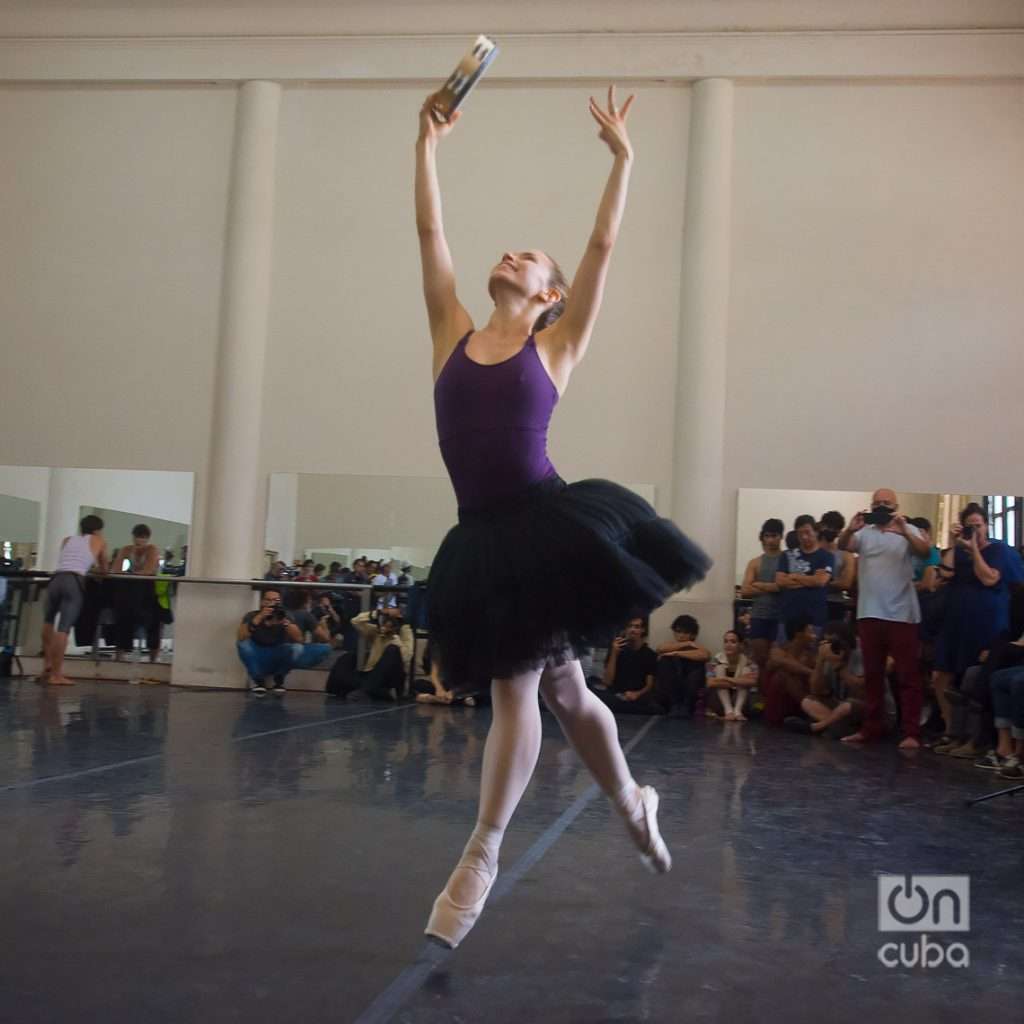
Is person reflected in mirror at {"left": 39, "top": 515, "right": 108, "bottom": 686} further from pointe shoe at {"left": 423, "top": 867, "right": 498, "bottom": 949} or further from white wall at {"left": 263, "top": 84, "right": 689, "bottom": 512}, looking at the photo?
pointe shoe at {"left": 423, "top": 867, "right": 498, "bottom": 949}

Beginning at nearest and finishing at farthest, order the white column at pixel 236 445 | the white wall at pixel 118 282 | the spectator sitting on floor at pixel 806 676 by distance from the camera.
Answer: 1. the spectator sitting on floor at pixel 806 676
2. the white column at pixel 236 445
3. the white wall at pixel 118 282

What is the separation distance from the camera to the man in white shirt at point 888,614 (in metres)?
6.01

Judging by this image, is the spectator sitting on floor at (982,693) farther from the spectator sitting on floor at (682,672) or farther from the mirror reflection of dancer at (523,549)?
the mirror reflection of dancer at (523,549)

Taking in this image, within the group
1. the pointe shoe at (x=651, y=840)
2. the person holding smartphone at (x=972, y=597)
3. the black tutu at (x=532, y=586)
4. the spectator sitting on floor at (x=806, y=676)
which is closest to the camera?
the black tutu at (x=532, y=586)

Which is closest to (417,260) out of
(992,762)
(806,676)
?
(806,676)

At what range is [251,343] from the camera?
29.3 ft

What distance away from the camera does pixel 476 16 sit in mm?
8891

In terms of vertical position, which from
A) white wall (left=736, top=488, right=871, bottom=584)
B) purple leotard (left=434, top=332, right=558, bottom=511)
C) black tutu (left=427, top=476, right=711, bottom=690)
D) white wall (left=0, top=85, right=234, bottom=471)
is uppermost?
white wall (left=0, top=85, right=234, bottom=471)

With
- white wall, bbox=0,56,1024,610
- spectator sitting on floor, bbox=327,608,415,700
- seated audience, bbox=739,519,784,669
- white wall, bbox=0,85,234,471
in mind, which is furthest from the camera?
white wall, bbox=0,85,234,471

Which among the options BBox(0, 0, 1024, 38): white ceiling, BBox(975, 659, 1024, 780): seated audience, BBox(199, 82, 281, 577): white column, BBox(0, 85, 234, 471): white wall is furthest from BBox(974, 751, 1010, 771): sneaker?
BBox(0, 85, 234, 471): white wall

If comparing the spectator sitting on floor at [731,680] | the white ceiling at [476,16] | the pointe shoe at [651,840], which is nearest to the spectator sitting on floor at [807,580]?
the spectator sitting on floor at [731,680]

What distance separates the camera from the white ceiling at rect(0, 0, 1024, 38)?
8.45m

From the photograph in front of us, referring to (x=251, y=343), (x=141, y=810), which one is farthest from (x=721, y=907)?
(x=251, y=343)

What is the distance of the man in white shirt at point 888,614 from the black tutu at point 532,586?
4239 millimetres
